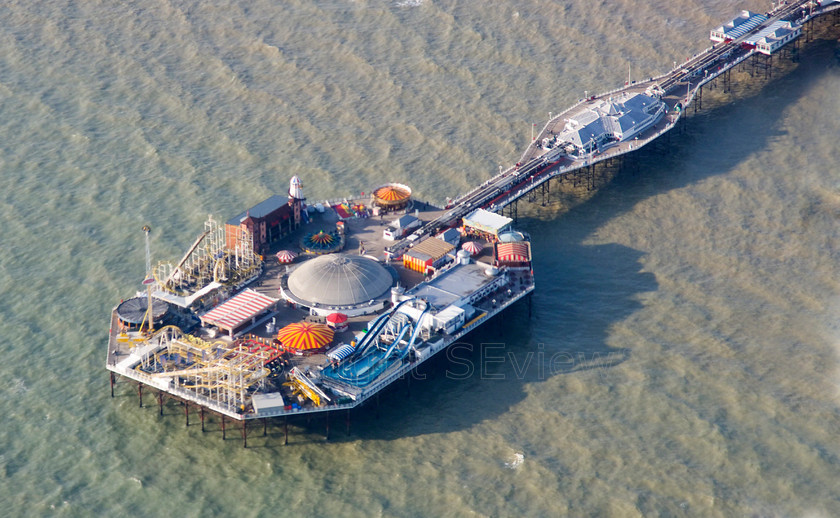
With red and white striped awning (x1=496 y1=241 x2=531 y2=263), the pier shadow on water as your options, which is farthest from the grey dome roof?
red and white striped awning (x1=496 y1=241 x2=531 y2=263)

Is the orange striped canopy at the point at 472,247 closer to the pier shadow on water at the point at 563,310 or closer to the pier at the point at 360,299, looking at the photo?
the pier at the point at 360,299

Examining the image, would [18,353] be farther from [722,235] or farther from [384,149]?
[722,235]

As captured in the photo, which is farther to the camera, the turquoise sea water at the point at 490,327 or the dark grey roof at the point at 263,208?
the dark grey roof at the point at 263,208

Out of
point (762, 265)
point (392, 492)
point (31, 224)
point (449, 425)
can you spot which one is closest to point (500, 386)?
point (449, 425)

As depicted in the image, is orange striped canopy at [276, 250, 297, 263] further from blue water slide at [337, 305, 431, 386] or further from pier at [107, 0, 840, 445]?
blue water slide at [337, 305, 431, 386]

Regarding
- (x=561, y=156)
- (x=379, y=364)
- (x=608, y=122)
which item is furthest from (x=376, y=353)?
(x=608, y=122)

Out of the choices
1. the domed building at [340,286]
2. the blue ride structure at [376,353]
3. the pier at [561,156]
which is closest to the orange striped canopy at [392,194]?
the pier at [561,156]
